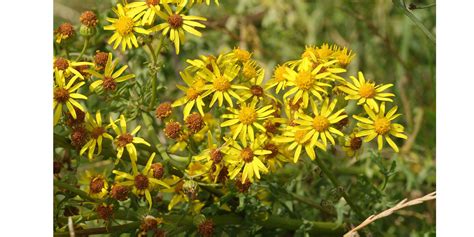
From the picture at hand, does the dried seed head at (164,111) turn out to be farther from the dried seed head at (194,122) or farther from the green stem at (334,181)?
the green stem at (334,181)

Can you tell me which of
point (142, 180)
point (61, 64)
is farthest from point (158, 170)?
point (61, 64)

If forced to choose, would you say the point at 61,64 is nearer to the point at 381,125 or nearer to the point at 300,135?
the point at 300,135

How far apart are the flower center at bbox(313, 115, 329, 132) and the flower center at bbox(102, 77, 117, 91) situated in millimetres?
349

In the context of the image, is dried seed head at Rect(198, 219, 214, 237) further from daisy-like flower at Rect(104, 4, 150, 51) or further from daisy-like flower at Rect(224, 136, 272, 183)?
daisy-like flower at Rect(104, 4, 150, 51)

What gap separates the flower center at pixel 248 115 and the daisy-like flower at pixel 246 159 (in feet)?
0.12

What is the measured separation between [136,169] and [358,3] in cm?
142

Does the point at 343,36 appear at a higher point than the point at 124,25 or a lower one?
higher

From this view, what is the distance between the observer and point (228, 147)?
1245 mm

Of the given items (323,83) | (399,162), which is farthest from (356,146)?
(399,162)

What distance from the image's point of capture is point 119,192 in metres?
1.24

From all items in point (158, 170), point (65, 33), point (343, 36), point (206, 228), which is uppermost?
point (343, 36)

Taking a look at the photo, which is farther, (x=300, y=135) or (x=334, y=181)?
(x=334, y=181)

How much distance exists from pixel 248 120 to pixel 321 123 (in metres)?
0.12
